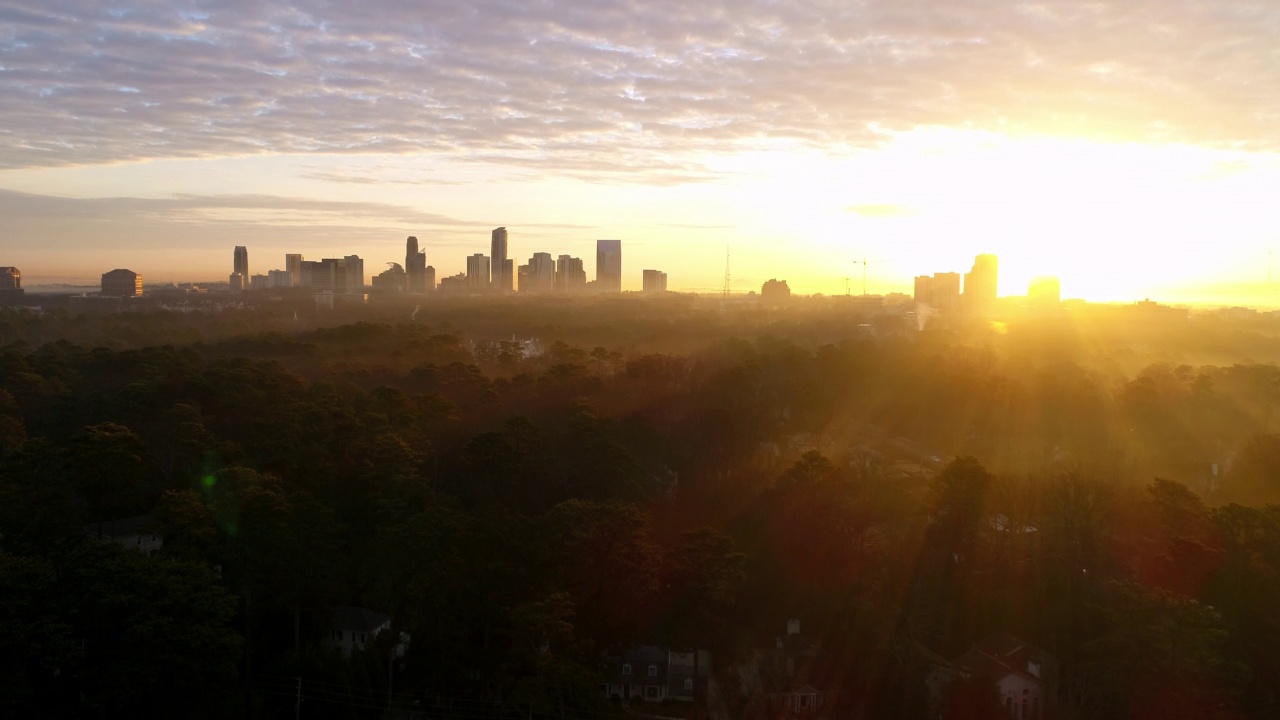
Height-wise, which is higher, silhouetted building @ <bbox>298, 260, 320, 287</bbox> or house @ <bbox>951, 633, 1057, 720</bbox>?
silhouetted building @ <bbox>298, 260, 320, 287</bbox>

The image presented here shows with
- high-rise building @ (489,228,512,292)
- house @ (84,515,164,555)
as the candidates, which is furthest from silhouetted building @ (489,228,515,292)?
house @ (84,515,164,555)

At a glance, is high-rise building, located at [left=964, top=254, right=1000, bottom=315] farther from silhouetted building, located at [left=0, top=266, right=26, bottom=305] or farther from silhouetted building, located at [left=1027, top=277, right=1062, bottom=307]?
silhouetted building, located at [left=0, top=266, right=26, bottom=305]

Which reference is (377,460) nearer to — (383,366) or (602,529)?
(602,529)

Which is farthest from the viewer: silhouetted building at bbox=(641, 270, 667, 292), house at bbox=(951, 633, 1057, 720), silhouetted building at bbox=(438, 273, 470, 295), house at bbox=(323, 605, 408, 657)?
silhouetted building at bbox=(641, 270, 667, 292)

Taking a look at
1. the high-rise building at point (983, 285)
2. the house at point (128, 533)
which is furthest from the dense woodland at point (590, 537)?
the high-rise building at point (983, 285)

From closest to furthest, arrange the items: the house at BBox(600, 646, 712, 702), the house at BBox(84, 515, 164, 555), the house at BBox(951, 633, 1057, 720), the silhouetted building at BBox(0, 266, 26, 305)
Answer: the house at BBox(951, 633, 1057, 720), the house at BBox(600, 646, 712, 702), the house at BBox(84, 515, 164, 555), the silhouetted building at BBox(0, 266, 26, 305)

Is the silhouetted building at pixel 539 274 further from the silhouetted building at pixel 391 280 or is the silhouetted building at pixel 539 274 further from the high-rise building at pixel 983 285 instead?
the high-rise building at pixel 983 285
